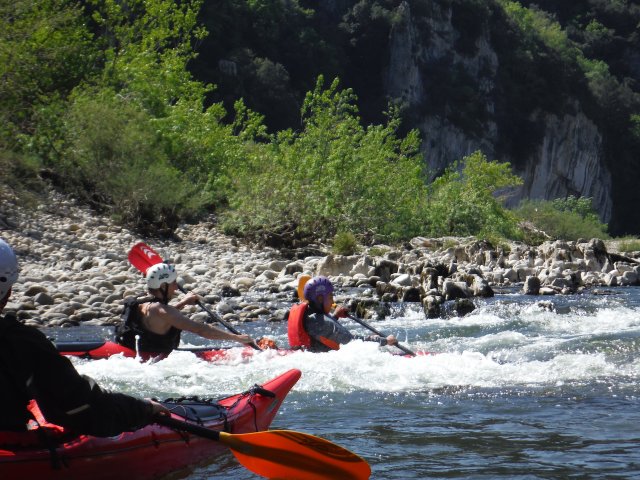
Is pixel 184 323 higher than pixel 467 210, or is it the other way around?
pixel 467 210

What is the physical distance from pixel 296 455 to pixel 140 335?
312 cm

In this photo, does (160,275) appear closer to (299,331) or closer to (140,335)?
(140,335)

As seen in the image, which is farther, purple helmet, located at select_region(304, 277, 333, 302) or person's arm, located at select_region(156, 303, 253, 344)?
purple helmet, located at select_region(304, 277, 333, 302)

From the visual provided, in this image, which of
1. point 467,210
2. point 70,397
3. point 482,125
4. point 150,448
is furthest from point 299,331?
point 482,125

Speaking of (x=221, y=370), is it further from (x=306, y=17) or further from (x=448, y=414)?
(x=306, y=17)

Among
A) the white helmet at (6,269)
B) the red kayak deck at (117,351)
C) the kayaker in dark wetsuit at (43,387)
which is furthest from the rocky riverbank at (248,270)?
the white helmet at (6,269)

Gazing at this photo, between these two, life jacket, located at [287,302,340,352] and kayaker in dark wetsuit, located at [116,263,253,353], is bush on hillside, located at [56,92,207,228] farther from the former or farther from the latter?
kayaker in dark wetsuit, located at [116,263,253,353]

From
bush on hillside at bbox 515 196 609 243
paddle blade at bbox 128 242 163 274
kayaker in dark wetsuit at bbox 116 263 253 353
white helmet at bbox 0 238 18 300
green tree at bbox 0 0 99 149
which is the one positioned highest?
green tree at bbox 0 0 99 149

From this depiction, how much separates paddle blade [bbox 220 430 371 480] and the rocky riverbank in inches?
264

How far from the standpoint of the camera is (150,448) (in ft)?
14.9

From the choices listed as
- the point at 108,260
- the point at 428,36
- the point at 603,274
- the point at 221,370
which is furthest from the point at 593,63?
the point at 221,370

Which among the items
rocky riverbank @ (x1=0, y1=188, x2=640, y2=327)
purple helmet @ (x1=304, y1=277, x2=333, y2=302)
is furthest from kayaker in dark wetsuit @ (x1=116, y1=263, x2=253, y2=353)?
rocky riverbank @ (x1=0, y1=188, x2=640, y2=327)

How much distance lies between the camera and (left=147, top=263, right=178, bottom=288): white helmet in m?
6.82

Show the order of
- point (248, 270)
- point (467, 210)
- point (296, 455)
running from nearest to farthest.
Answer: point (296, 455)
point (248, 270)
point (467, 210)
